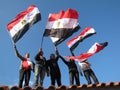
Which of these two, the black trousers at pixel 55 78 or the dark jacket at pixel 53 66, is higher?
the dark jacket at pixel 53 66

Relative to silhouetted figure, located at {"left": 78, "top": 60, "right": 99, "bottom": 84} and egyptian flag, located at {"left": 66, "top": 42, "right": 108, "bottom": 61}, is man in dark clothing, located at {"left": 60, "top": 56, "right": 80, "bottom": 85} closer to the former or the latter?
egyptian flag, located at {"left": 66, "top": 42, "right": 108, "bottom": 61}

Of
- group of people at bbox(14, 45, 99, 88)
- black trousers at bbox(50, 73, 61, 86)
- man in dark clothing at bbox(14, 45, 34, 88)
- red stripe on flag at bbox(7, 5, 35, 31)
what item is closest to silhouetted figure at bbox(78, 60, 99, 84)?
group of people at bbox(14, 45, 99, 88)

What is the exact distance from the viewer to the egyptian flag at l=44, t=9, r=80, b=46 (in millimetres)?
12766

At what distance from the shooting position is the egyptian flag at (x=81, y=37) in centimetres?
1377

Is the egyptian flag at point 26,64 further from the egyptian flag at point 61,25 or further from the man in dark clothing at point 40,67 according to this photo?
the egyptian flag at point 61,25

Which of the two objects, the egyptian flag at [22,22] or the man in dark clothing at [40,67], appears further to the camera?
the egyptian flag at [22,22]

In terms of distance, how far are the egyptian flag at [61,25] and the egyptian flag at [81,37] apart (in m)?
0.79

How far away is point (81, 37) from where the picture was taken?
14.1 m

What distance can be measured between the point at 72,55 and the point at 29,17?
223cm

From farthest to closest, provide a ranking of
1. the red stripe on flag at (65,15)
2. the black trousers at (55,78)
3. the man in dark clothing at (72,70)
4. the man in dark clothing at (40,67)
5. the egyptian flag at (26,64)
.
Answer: the red stripe on flag at (65,15)
the man in dark clothing at (72,70)
the black trousers at (55,78)
the egyptian flag at (26,64)
the man in dark clothing at (40,67)

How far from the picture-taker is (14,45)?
38.6 feet

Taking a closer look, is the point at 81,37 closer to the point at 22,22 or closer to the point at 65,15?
the point at 65,15

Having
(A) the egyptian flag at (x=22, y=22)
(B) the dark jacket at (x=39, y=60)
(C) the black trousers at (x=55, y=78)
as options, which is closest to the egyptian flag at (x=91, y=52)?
(C) the black trousers at (x=55, y=78)

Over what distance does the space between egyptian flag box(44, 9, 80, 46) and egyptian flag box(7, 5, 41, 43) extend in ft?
2.03
